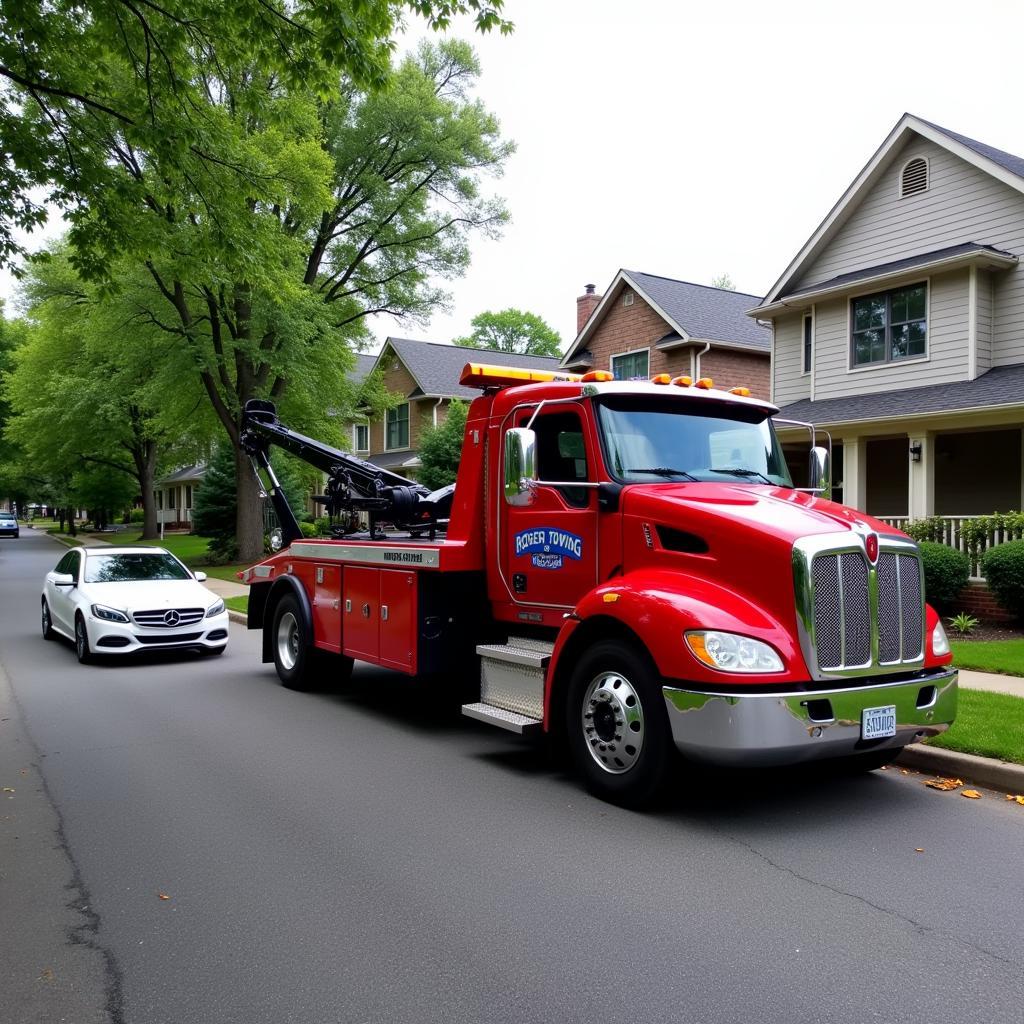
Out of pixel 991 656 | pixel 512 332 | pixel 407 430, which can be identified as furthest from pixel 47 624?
pixel 512 332

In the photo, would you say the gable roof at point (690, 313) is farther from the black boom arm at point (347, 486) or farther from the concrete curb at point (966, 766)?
the concrete curb at point (966, 766)

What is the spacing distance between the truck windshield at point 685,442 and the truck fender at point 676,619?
2.85 ft

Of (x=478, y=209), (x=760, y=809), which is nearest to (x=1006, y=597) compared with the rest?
(x=760, y=809)

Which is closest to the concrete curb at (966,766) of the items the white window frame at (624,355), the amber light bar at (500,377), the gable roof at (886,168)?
the amber light bar at (500,377)

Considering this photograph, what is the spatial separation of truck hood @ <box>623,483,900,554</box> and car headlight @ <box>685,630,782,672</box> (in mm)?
595

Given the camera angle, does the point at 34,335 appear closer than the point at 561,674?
No

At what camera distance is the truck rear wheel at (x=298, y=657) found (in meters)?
9.84

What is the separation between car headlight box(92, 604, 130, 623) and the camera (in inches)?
449

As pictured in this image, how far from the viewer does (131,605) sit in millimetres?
11492

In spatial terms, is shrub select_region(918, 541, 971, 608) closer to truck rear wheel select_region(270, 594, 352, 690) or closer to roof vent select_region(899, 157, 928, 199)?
roof vent select_region(899, 157, 928, 199)

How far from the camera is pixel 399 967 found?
3684 mm

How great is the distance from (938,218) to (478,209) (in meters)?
14.9

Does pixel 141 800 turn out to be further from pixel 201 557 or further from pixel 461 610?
pixel 201 557

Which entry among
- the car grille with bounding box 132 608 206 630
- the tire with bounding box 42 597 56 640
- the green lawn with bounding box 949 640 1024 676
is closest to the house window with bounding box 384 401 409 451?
the tire with bounding box 42 597 56 640
